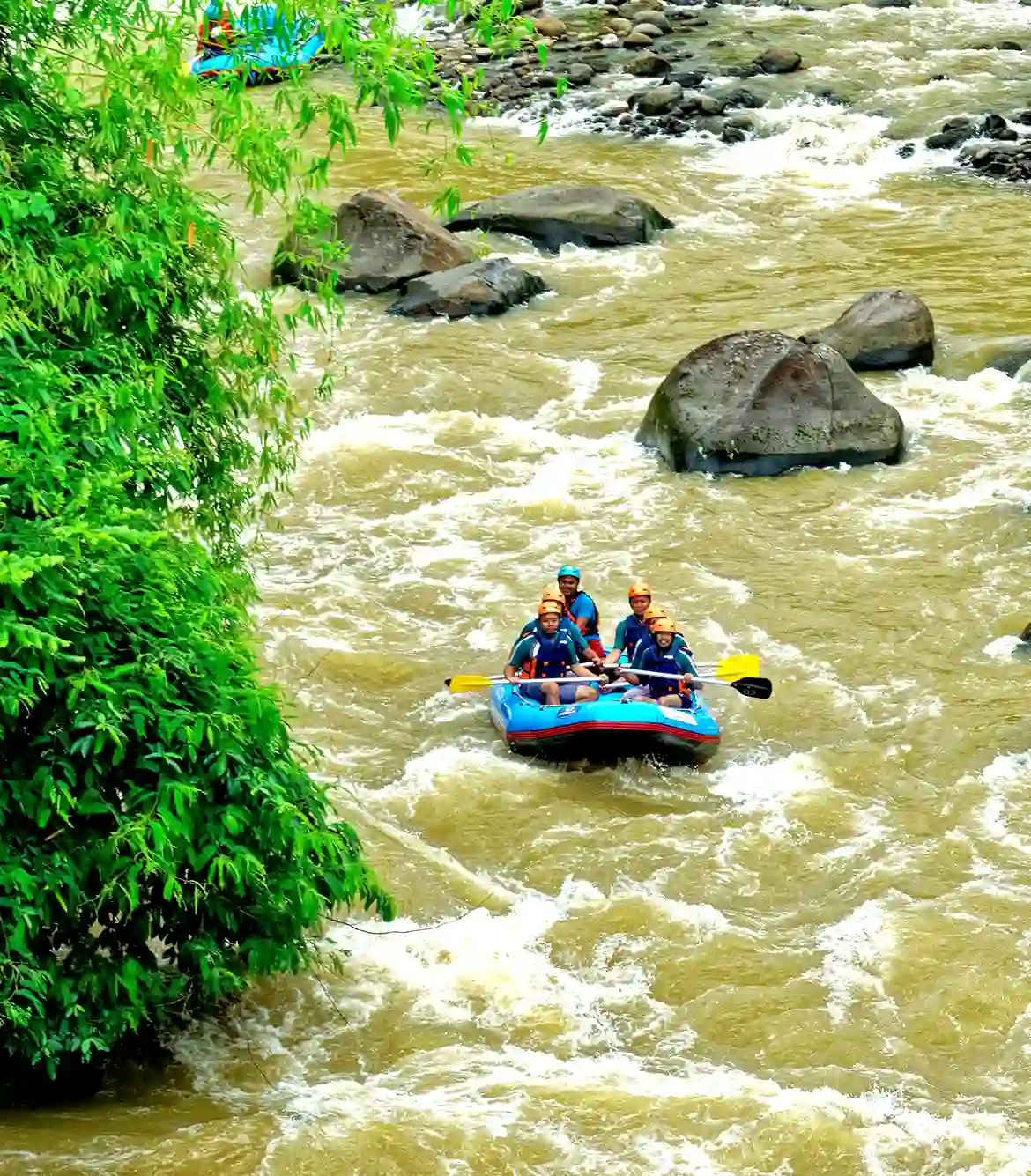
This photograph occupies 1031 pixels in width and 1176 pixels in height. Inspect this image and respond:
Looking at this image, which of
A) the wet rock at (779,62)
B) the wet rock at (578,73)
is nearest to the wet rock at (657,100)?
the wet rock at (578,73)

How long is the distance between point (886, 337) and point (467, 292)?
422cm

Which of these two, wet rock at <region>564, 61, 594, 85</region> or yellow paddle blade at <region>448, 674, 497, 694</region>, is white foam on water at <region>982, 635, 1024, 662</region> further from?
wet rock at <region>564, 61, 594, 85</region>

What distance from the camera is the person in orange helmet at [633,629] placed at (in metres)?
11.4

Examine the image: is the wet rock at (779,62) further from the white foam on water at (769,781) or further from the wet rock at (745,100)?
the white foam on water at (769,781)

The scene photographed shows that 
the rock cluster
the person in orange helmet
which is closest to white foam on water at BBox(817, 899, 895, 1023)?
the person in orange helmet

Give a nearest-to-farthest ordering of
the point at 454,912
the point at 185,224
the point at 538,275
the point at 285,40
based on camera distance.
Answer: the point at 285,40 < the point at 185,224 < the point at 454,912 < the point at 538,275

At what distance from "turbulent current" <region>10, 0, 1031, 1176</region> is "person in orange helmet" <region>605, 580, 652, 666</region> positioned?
0.88m

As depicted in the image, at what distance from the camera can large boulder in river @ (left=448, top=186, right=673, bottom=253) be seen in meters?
19.8

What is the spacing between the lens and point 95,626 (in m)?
6.82

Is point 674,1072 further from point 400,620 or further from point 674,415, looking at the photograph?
point 674,415

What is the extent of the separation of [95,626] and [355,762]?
4358 millimetres

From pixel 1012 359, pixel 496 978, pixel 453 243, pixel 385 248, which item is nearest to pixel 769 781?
pixel 496 978

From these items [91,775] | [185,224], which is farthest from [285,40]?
[91,775]

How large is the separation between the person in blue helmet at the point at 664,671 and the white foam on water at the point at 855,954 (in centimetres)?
199
